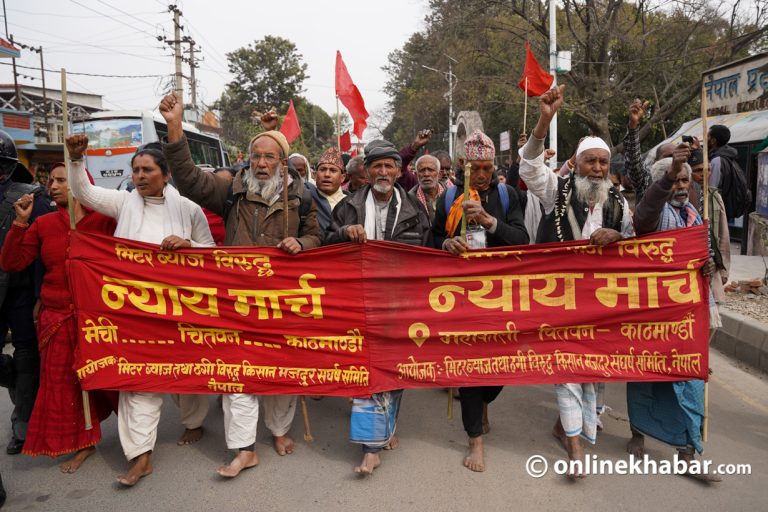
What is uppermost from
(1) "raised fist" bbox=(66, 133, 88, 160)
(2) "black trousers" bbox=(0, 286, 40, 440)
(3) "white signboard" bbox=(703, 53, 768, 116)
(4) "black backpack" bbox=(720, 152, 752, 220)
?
(3) "white signboard" bbox=(703, 53, 768, 116)

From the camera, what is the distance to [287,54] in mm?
57156

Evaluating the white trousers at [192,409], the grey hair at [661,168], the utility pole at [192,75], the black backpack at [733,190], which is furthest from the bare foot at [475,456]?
the utility pole at [192,75]

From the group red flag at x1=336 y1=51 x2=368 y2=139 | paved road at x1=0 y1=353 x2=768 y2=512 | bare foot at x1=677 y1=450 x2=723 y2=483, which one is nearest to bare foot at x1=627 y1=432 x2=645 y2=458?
paved road at x1=0 y1=353 x2=768 y2=512

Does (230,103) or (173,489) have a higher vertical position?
(230,103)

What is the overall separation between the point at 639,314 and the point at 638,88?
19.8 metres

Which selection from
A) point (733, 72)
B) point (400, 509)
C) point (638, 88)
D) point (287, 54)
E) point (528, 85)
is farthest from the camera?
point (287, 54)

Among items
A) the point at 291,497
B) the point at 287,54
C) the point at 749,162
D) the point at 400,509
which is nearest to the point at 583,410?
the point at 400,509

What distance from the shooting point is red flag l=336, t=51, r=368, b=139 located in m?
6.99

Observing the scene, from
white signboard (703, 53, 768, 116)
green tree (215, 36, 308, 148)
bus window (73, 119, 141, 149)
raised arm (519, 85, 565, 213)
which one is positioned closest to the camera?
raised arm (519, 85, 565, 213)

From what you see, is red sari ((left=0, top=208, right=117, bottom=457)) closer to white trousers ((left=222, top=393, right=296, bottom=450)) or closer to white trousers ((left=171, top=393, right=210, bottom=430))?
white trousers ((left=171, top=393, right=210, bottom=430))

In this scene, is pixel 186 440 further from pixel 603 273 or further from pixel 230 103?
pixel 230 103

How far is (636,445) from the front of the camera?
3.59 m

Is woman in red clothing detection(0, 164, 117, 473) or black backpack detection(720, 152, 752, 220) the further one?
black backpack detection(720, 152, 752, 220)

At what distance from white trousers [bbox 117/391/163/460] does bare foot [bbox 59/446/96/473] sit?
12.9 inches
